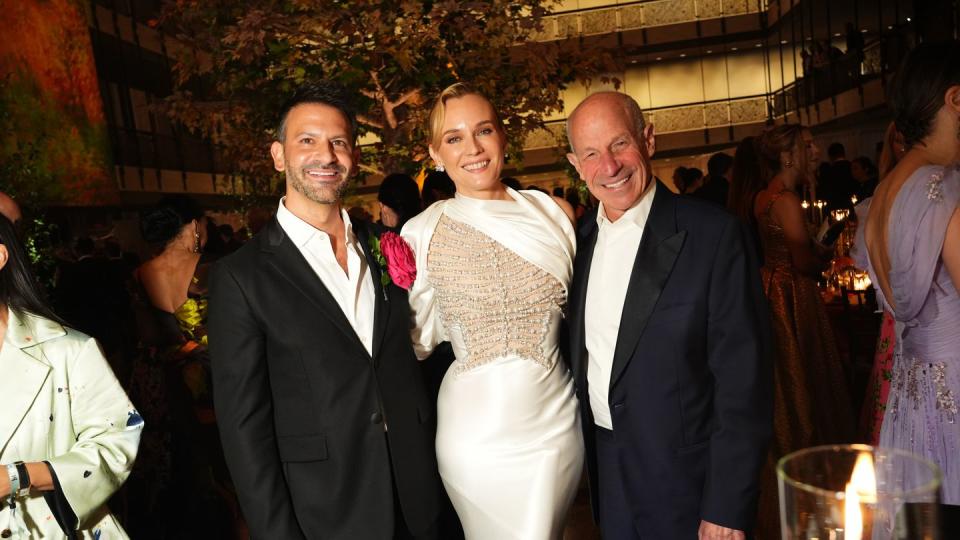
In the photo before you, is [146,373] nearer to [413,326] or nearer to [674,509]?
[413,326]

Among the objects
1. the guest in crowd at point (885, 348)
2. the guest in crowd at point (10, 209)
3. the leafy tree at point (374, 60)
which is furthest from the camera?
Result: the leafy tree at point (374, 60)

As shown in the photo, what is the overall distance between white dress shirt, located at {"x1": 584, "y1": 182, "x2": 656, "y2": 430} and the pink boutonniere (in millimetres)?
550

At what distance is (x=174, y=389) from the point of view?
178 inches

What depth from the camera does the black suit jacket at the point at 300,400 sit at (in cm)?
235

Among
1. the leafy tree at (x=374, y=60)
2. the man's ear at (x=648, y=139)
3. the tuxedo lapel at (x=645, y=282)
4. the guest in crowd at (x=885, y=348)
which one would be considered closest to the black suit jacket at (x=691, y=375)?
the tuxedo lapel at (x=645, y=282)

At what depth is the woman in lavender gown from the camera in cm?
242

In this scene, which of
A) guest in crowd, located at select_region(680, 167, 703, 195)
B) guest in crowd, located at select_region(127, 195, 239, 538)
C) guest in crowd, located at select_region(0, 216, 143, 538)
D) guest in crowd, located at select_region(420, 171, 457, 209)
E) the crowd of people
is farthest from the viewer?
guest in crowd, located at select_region(680, 167, 703, 195)

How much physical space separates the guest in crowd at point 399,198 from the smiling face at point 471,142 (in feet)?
8.08

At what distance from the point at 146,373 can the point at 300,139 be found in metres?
2.34

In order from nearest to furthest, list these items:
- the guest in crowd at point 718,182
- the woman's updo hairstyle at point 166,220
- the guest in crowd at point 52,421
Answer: the guest in crowd at point 52,421 → the woman's updo hairstyle at point 166,220 → the guest in crowd at point 718,182

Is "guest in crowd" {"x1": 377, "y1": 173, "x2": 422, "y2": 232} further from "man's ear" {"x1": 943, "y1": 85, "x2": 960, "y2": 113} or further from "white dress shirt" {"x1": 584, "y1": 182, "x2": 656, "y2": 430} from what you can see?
"man's ear" {"x1": 943, "y1": 85, "x2": 960, "y2": 113}

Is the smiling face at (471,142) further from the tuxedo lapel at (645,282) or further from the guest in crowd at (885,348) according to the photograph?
the guest in crowd at (885,348)

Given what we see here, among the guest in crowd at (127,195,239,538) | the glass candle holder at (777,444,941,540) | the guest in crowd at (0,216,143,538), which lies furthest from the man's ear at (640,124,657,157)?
the guest in crowd at (127,195,239,538)

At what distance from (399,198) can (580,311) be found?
119 inches
